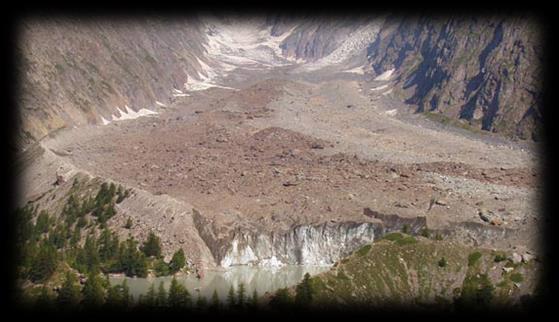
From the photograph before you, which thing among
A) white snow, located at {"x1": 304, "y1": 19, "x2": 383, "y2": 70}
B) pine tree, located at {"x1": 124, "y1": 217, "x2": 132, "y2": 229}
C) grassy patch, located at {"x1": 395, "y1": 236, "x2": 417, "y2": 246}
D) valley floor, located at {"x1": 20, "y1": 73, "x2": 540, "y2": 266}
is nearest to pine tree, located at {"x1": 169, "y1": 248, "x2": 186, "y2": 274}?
valley floor, located at {"x1": 20, "y1": 73, "x2": 540, "y2": 266}

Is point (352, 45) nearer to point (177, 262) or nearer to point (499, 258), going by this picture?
point (177, 262)

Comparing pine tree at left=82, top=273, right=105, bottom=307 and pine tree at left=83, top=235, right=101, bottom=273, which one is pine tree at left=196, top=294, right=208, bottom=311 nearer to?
pine tree at left=82, top=273, right=105, bottom=307

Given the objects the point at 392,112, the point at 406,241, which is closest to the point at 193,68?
the point at 392,112

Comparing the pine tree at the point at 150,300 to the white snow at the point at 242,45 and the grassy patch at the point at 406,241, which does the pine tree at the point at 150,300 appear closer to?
the grassy patch at the point at 406,241

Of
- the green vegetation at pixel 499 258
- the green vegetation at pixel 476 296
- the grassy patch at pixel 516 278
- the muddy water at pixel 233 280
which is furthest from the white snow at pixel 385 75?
the green vegetation at pixel 476 296

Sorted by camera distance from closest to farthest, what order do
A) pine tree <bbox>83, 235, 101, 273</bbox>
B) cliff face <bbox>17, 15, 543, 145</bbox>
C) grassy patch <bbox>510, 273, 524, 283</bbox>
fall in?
1. grassy patch <bbox>510, 273, 524, 283</bbox>
2. pine tree <bbox>83, 235, 101, 273</bbox>
3. cliff face <bbox>17, 15, 543, 145</bbox>

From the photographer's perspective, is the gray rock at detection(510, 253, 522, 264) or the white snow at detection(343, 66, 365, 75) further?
the white snow at detection(343, 66, 365, 75)
